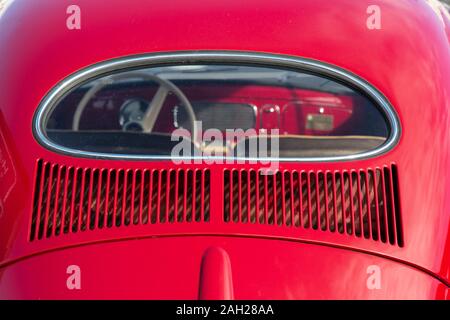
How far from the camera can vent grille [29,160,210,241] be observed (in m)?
2.37

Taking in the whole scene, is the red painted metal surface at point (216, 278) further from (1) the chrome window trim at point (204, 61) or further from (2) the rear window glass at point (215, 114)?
(1) the chrome window trim at point (204, 61)

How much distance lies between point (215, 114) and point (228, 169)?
121 cm

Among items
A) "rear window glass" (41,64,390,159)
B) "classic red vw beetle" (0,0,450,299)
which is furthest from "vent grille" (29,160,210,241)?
"rear window glass" (41,64,390,159)

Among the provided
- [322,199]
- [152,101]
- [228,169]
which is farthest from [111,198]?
[152,101]

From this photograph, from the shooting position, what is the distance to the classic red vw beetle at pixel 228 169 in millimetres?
2234

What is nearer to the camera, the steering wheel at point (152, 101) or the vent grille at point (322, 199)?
the vent grille at point (322, 199)

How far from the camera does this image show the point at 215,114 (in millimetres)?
3594

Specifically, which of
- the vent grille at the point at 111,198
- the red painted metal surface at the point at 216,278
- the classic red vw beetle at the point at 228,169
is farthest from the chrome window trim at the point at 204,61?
the red painted metal surface at the point at 216,278

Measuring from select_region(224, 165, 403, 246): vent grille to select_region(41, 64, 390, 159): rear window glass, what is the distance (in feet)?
0.38

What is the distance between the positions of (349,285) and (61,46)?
4.27ft

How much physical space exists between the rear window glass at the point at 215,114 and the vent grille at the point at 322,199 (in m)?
0.12

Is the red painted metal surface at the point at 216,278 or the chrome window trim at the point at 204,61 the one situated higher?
the chrome window trim at the point at 204,61

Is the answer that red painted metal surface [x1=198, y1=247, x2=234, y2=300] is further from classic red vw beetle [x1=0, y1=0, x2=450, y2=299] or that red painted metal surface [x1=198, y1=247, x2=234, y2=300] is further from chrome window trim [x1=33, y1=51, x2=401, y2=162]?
chrome window trim [x1=33, y1=51, x2=401, y2=162]

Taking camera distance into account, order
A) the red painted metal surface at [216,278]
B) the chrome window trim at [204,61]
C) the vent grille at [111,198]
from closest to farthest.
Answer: the red painted metal surface at [216,278] < the vent grille at [111,198] < the chrome window trim at [204,61]
